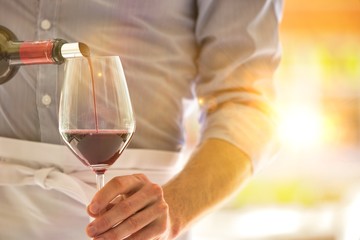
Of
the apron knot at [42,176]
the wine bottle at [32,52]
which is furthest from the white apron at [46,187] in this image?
the wine bottle at [32,52]

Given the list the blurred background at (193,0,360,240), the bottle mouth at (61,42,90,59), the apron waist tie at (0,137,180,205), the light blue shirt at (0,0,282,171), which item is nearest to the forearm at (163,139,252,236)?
the light blue shirt at (0,0,282,171)

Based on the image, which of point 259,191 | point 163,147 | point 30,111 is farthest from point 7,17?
point 259,191

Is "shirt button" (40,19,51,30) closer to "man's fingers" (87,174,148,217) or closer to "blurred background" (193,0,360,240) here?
"man's fingers" (87,174,148,217)

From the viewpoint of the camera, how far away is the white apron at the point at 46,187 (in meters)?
1.35

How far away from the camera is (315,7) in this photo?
154 inches

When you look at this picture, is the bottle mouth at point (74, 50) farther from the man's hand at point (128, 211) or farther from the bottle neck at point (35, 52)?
the man's hand at point (128, 211)

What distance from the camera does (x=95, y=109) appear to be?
3.45ft

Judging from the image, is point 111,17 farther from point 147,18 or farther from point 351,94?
point 351,94

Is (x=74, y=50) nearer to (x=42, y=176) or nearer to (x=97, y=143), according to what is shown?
(x=97, y=143)

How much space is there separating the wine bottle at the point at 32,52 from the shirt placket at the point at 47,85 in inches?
10.0

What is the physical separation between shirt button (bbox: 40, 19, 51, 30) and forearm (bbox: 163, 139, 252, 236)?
0.35m

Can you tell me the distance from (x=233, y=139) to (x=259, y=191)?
2431 millimetres

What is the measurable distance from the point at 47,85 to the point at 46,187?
0.60 ft

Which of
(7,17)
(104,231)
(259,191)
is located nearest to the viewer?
(104,231)
